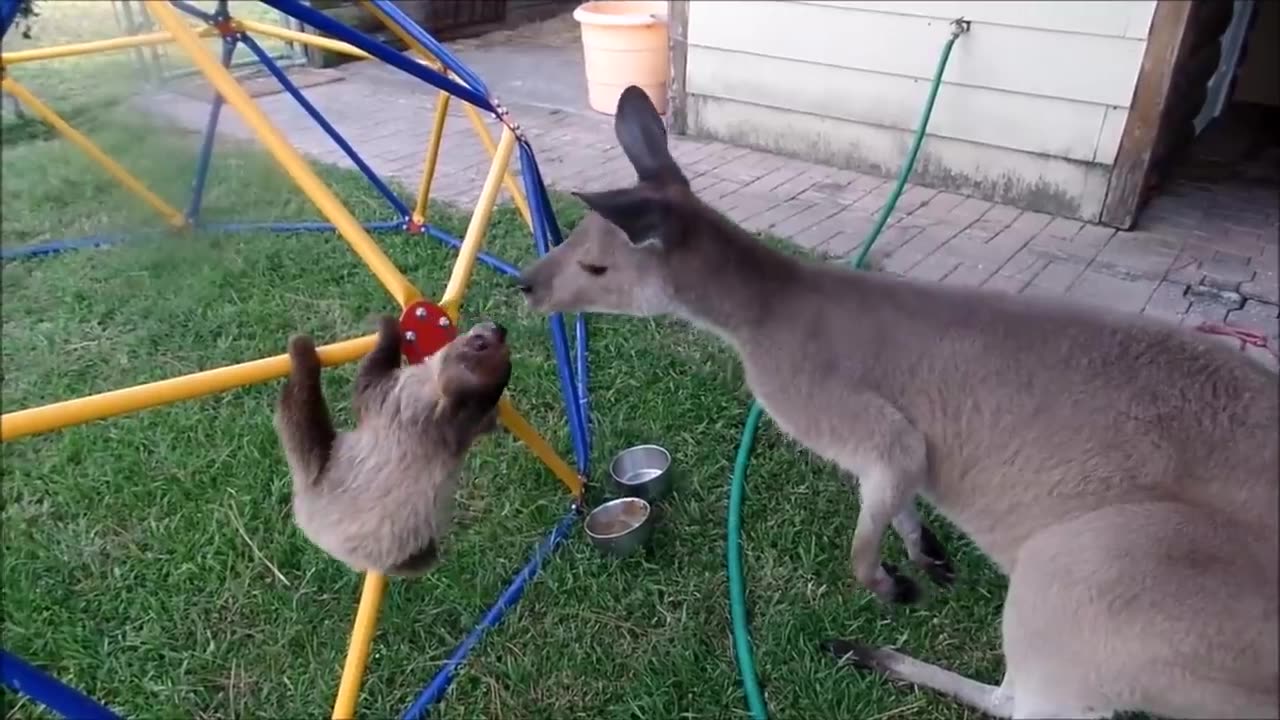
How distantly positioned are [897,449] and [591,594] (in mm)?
1104

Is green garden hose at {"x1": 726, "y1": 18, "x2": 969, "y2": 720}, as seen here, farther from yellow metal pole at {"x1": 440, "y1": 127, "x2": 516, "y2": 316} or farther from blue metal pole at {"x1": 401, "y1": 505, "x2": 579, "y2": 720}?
yellow metal pole at {"x1": 440, "y1": 127, "x2": 516, "y2": 316}

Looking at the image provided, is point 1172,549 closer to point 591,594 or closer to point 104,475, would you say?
point 591,594

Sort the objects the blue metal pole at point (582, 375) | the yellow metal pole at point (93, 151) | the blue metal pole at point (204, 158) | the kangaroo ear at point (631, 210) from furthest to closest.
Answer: the blue metal pole at point (582, 375)
the kangaroo ear at point (631, 210)
the blue metal pole at point (204, 158)
the yellow metal pole at point (93, 151)

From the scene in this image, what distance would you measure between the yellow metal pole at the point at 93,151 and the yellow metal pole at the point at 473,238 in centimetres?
64

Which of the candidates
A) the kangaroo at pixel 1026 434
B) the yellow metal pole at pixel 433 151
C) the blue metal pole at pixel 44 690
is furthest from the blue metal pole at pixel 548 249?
the blue metal pole at pixel 44 690

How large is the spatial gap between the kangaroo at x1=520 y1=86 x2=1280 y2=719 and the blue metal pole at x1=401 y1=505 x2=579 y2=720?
0.87m

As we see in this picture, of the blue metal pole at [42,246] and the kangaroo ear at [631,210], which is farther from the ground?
the kangaroo ear at [631,210]

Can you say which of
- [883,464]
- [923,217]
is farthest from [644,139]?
[923,217]

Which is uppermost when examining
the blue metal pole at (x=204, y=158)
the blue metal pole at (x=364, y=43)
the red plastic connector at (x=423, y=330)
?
the blue metal pole at (x=364, y=43)

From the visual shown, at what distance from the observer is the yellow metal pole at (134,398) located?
1658mm

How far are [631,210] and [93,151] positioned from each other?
1024 millimetres

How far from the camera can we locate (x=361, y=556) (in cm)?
207

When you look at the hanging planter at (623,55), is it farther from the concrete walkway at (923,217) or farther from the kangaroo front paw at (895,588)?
the kangaroo front paw at (895,588)

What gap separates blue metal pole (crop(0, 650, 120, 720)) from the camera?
1592 mm
